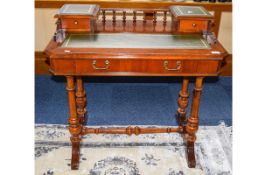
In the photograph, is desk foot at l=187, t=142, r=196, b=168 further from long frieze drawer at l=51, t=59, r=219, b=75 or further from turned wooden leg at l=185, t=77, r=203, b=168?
long frieze drawer at l=51, t=59, r=219, b=75

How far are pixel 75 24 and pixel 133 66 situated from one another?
753 mm

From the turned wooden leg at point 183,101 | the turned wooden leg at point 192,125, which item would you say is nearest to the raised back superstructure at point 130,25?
the turned wooden leg at point 192,125

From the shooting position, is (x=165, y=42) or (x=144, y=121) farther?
(x=144, y=121)

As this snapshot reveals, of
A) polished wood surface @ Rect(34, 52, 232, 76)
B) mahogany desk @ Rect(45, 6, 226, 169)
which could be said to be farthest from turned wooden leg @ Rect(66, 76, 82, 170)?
Answer: polished wood surface @ Rect(34, 52, 232, 76)

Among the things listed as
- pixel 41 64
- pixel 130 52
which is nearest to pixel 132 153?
pixel 130 52

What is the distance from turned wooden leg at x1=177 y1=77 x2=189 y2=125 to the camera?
11.6 ft

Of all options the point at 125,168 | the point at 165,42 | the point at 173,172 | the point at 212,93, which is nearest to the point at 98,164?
the point at 125,168

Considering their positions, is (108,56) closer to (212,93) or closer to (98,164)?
(98,164)

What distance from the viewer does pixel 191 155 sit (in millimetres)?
3303

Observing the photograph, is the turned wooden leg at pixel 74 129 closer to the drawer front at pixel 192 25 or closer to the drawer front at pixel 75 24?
the drawer front at pixel 75 24

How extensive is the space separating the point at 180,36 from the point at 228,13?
2.25 metres

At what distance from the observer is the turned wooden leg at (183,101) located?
11.6ft

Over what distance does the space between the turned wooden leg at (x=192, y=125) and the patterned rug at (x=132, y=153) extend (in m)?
0.10

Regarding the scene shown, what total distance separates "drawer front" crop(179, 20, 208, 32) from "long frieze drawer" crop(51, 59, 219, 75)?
53 centimetres
